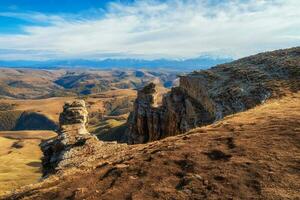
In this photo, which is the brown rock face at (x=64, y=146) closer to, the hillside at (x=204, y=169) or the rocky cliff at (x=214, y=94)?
the hillside at (x=204, y=169)

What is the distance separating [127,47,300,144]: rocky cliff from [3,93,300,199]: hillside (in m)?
23.9

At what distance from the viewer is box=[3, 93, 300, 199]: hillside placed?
25328 mm

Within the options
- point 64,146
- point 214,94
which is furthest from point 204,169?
point 214,94

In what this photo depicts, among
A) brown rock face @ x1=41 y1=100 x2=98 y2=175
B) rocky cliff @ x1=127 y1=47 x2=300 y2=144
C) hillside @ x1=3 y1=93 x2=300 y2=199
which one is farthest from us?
rocky cliff @ x1=127 y1=47 x2=300 y2=144

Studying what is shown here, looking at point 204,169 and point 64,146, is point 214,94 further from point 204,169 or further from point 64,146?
point 204,169

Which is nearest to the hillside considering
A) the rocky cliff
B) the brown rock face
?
the brown rock face

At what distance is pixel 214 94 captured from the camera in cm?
6994

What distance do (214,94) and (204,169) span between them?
139ft

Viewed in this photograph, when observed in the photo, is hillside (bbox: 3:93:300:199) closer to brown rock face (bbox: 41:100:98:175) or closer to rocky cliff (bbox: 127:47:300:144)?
brown rock face (bbox: 41:100:98:175)

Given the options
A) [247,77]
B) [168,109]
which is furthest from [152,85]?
[247,77]

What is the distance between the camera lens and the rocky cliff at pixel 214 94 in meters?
63.6

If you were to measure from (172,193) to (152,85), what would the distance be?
7476 cm

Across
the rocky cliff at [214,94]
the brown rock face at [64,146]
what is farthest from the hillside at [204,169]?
the rocky cliff at [214,94]

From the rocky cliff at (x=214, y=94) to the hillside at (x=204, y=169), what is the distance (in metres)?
23.9
